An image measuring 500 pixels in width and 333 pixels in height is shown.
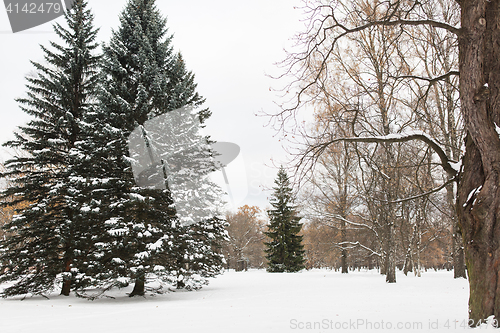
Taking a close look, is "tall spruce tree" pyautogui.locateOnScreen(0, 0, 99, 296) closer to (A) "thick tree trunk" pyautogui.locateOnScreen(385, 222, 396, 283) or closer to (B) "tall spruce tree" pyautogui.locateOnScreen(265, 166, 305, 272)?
(A) "thick tree trunk" pyautogui.locateOnScreen(385, 222, 396, 283)

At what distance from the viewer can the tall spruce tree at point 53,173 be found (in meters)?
11.5

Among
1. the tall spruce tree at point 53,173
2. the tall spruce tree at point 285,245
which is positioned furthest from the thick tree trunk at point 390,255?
the tall spruce tree at point 285,245

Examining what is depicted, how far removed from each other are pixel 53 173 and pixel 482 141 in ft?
46.9

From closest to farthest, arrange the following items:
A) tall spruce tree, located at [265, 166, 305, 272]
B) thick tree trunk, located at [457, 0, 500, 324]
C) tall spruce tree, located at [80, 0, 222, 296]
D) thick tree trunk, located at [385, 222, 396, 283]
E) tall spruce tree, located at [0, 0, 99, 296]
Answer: thick tree trunk, located at [457, 0, 500, 324] → tall spruce tree, located at [80, 0, 222, 296] → tall spruce tree, located at [0, 0, 99, 296] → thick tree trunk, located at [385, 222, 396, 283] → tall spruce tree, located at [265, 166, 305, 272]

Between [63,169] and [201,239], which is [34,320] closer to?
[201,239]

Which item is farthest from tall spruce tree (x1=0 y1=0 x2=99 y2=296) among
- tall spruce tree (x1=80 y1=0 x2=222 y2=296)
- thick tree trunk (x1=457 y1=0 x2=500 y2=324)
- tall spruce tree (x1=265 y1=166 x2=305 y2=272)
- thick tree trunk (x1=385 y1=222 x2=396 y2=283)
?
tall spruce tree (x1=265 y1=166 x2=305 y2=272)

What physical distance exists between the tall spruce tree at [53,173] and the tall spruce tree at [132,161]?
3.03 feet

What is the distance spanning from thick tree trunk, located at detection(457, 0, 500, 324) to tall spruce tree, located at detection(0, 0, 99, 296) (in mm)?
10937

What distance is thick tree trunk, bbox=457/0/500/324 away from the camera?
3881mm

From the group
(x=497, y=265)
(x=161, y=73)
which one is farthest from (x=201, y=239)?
(x=497, y=265)

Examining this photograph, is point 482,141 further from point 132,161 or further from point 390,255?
point 390,255

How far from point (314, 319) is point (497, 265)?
3.08m

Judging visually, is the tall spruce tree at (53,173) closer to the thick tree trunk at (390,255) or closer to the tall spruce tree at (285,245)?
the thick tree trunk at (390,255)

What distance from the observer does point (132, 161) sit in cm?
1067
